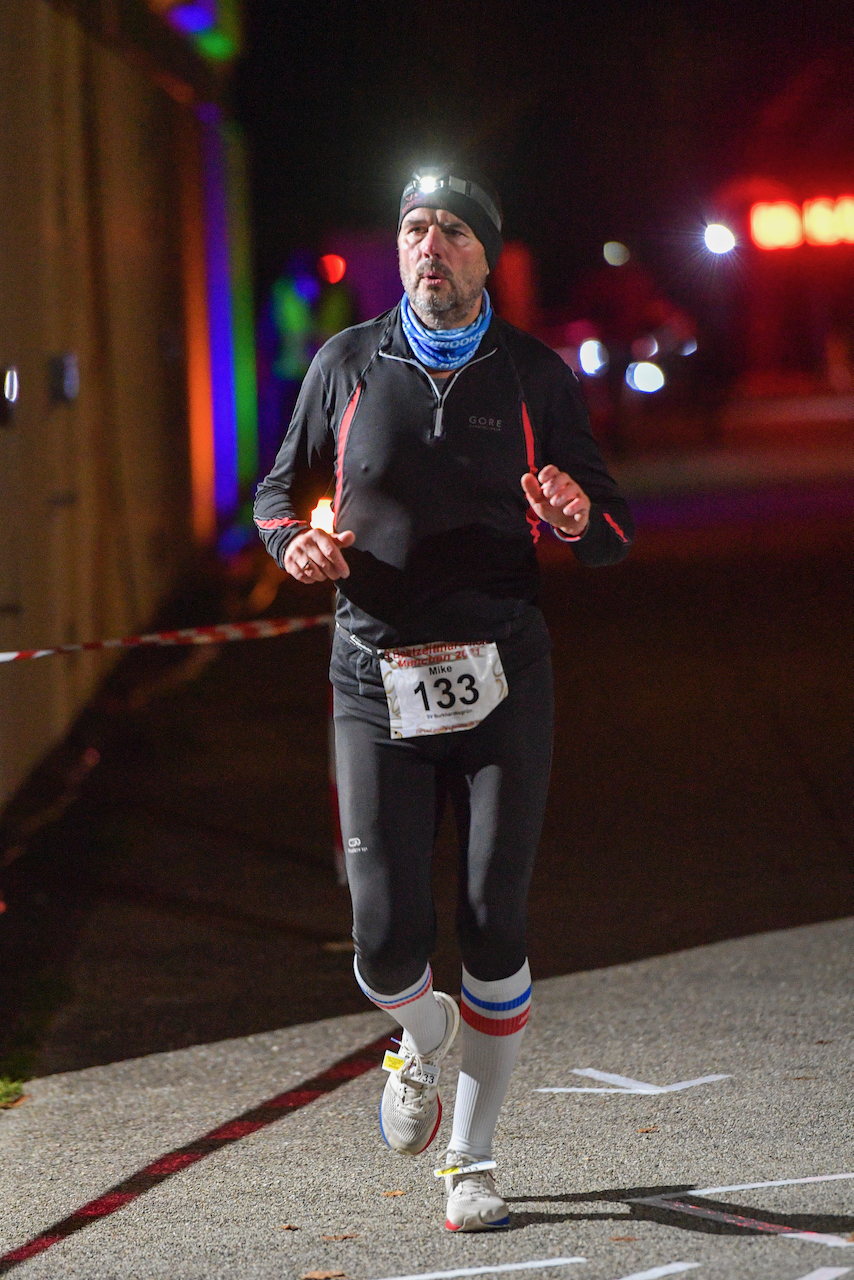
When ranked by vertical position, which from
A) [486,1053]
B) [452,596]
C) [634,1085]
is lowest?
[634,1085]

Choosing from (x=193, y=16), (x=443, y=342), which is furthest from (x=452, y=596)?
(x=193, y=16)

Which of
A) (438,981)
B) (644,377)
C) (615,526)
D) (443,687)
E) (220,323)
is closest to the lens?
(443,687)

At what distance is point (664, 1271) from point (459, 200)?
7.56ft

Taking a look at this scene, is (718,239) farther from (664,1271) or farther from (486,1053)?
(664,1271)

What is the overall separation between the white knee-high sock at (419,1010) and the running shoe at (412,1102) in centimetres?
2

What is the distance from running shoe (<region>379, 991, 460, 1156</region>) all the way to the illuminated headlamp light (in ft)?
5.89

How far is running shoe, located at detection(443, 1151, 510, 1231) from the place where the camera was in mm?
4066

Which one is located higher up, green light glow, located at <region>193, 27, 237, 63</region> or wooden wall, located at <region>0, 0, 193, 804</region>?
green light glow, located at <region>193, 27, 237, 63</region>

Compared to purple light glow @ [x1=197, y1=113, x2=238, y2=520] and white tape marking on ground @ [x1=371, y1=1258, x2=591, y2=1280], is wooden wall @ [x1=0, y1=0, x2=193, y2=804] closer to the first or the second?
purple light glow @ [x1=197, y1=113, x2=238, y2=520]

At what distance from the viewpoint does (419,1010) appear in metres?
4.29

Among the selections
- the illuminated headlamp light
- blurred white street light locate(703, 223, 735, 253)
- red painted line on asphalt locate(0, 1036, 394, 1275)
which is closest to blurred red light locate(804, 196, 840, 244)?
blurred white street light locate(703, 223, 735, 253)

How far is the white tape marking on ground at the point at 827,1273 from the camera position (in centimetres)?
373

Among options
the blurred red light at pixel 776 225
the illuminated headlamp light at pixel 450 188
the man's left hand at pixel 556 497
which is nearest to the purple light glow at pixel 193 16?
the illuminated headlamp light at pixel 450 188

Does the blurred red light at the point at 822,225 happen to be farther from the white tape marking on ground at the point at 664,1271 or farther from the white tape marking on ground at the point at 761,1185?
the white tape marking on ground at the point at 664,1271
